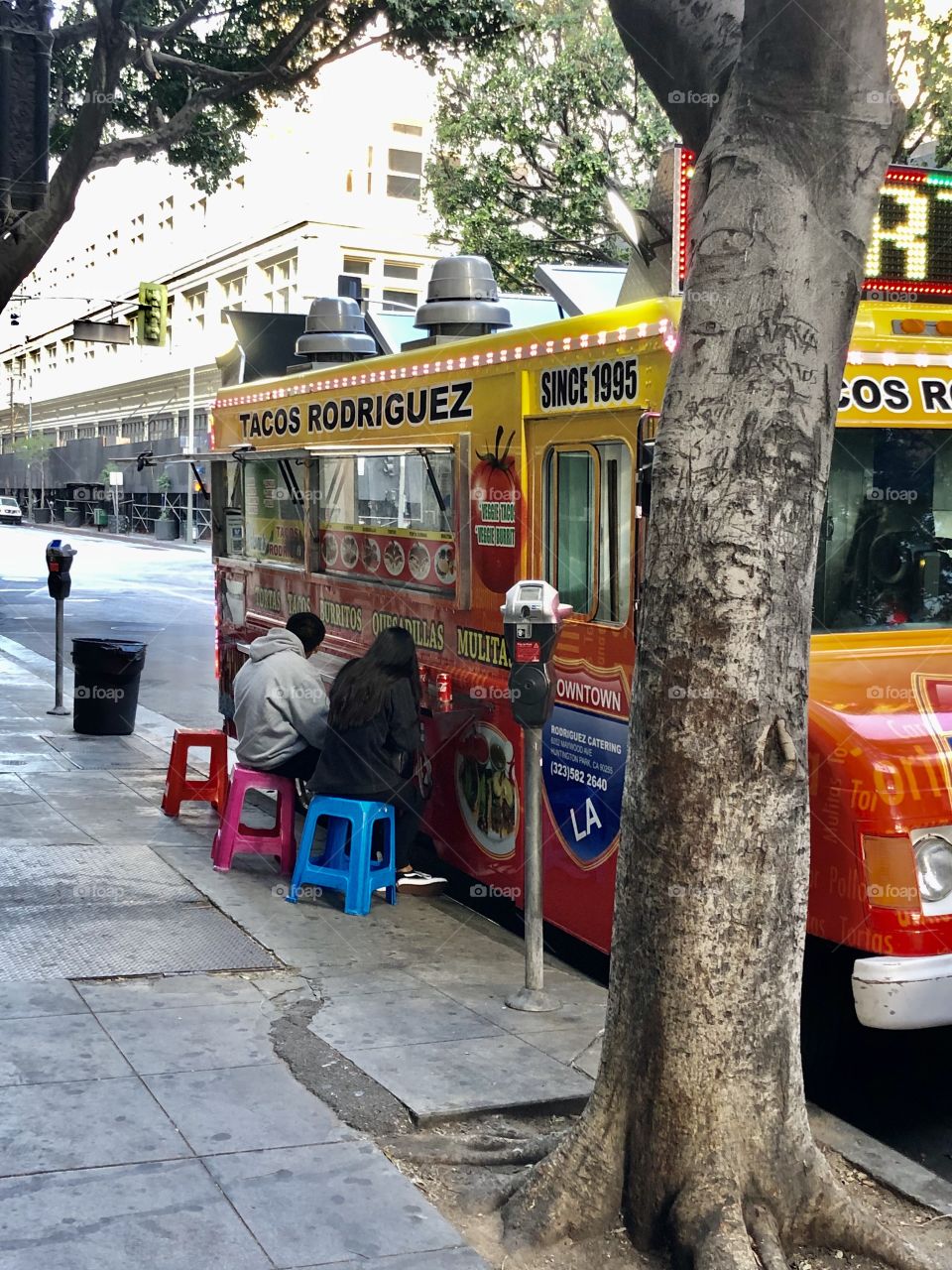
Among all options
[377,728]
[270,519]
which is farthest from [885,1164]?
[270,519]

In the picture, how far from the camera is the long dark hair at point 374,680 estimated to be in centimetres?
722

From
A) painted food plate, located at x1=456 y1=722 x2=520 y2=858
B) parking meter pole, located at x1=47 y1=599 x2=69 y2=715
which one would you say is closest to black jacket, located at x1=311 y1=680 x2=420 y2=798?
painted food plate, located at x1=456 y1=722 x2=520 y2=858

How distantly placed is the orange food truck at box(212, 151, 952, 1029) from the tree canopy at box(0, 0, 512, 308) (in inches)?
306

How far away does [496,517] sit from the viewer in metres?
7.07

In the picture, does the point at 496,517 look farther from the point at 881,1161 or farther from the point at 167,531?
the point at 167,531

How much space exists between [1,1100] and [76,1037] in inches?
23.9

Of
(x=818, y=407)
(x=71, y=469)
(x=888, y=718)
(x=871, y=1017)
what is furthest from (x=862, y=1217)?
(x=71, y=469)

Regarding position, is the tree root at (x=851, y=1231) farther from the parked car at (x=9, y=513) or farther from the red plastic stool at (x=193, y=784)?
the parked car at (x=9, y=513)

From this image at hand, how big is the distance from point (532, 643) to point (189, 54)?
543 inches

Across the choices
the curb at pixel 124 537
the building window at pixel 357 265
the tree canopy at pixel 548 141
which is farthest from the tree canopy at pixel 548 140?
the curb at pixel 124 537

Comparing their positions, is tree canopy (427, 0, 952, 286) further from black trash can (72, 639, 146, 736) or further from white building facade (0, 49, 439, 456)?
black trash can (72, 639, 146, 736)

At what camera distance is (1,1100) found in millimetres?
4574

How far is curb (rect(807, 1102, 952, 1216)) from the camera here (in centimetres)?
440

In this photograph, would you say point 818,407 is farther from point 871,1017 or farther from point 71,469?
point 71,469
